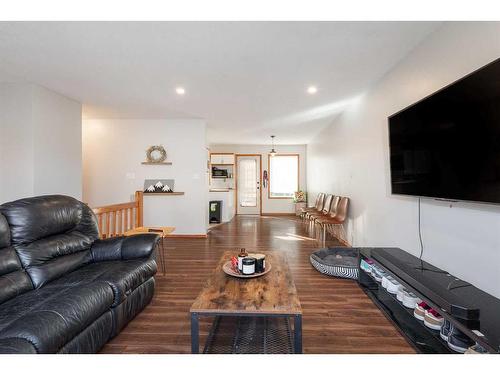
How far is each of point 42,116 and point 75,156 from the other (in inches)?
29.4

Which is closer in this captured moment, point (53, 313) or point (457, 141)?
point (53, 313)

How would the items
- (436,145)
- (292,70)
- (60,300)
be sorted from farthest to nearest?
(292,70)
(436,145)
(60,300)

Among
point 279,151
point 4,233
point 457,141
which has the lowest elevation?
point 4,233

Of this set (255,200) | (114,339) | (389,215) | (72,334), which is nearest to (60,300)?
(72,334)

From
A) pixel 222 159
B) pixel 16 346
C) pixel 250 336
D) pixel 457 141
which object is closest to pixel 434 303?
pixel 457 141

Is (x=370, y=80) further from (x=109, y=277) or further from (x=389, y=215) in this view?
(x=109, y=277)

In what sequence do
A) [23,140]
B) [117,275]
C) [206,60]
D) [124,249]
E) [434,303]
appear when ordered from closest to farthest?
[434,303], [117,275], [124,249], [206,60], [23,140]

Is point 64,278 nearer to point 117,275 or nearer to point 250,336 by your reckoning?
point 117,275

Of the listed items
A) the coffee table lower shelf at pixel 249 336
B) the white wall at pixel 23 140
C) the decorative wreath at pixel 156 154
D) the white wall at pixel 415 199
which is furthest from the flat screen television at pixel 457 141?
the white wall at pixel 23 140

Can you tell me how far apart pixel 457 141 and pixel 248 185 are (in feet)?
22.8

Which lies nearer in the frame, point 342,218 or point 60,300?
point 60,300

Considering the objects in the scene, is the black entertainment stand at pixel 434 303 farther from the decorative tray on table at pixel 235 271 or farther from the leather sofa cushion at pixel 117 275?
the leather sofa cushion at pixel 117 275

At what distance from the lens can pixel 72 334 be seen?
1.28 meters

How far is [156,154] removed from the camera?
4957mm
